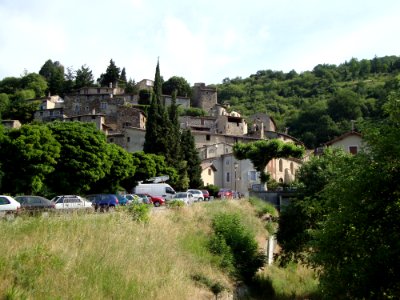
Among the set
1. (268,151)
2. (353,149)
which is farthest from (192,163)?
(353,149)

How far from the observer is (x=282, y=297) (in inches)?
1089

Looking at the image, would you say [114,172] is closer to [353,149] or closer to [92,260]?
[353,149]

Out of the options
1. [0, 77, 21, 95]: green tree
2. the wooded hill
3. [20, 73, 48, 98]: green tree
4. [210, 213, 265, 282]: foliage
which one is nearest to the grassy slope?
[210, 213, 265, 282]: foliage

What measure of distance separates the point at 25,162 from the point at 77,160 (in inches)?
191

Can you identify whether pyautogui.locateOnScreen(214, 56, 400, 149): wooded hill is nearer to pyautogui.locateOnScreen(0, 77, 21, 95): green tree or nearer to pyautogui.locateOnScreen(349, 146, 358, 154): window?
pyautogui.locateOnScreen(349, 146, 358, 154): window

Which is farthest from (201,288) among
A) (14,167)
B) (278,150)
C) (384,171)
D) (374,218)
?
(278,150)

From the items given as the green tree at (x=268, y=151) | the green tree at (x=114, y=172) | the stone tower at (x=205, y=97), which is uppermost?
the stone tower at (x=205, y=97)

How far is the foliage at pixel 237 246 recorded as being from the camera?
77.7ft

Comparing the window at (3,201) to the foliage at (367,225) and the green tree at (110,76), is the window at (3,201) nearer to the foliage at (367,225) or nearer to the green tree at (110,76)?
the foliage at (367,225)

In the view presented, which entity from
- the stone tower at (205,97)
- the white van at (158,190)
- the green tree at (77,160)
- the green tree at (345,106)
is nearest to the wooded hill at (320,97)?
the green tree at (345,106)

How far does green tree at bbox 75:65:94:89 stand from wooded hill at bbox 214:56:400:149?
1707 inches

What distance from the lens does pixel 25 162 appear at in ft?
116

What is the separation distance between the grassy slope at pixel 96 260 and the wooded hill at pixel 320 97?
85.5 meters

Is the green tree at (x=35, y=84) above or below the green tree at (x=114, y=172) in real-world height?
above
